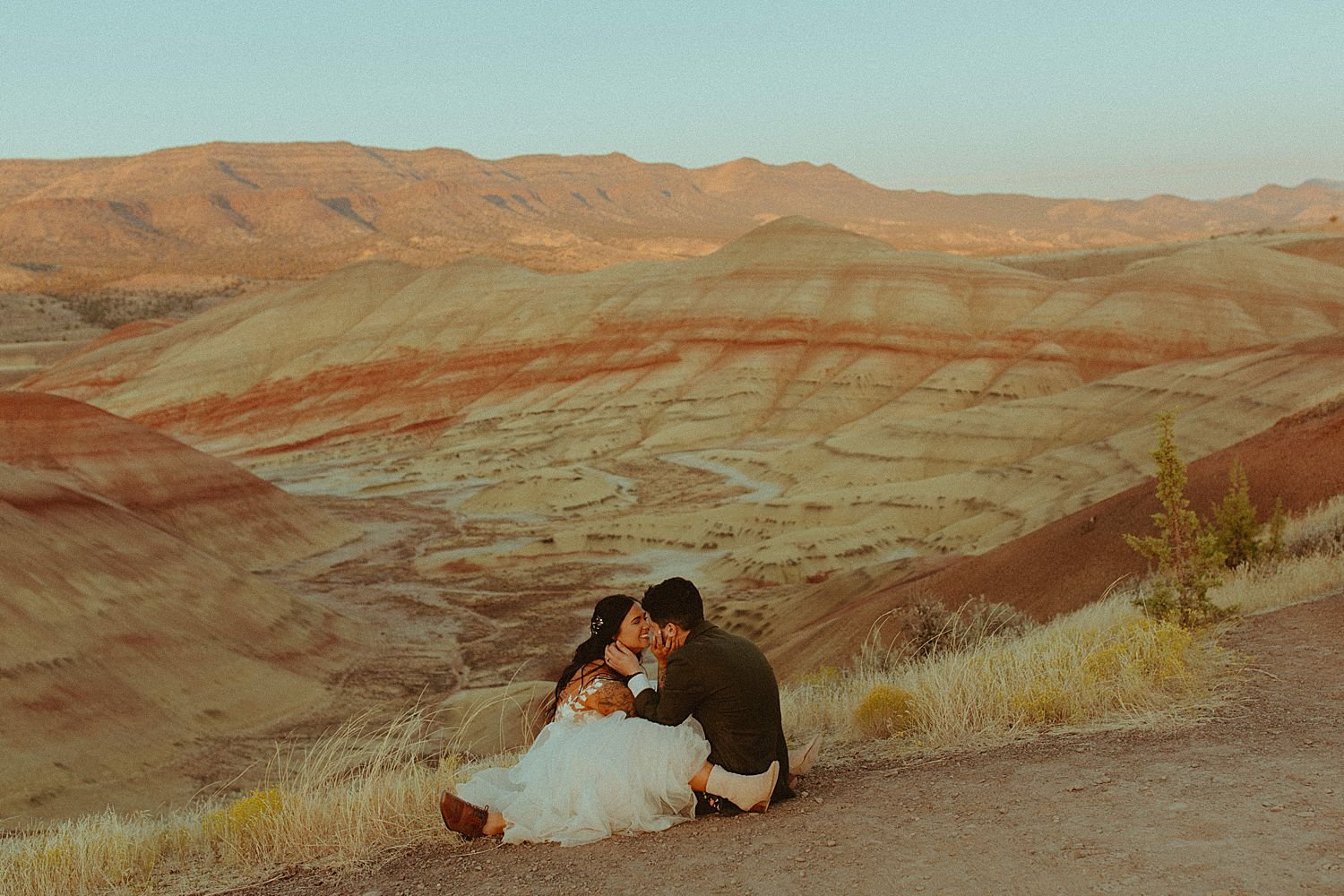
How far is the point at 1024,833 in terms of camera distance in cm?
518

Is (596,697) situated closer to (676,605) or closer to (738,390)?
(676,605)

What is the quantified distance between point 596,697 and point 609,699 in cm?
7

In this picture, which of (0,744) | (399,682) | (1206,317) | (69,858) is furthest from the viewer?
(1206,317)

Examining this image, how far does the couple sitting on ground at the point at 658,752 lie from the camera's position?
5.90 metres

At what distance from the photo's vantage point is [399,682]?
2388cm

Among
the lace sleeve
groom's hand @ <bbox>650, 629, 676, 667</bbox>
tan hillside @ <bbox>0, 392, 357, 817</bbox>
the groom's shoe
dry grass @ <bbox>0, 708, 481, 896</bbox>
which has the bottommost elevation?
tan hillside @ <bbox>0, 392, 357, 817</bbox>

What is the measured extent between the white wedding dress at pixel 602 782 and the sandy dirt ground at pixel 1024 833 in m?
0.09

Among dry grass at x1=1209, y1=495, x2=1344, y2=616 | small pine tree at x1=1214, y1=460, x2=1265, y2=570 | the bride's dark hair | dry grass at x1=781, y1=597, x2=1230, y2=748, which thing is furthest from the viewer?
small pine tree at x1=1214, y1=460, x2=1265, y2=570

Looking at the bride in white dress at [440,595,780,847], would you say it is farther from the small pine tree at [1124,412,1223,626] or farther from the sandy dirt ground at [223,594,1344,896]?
the small pine tree at [1124,412,1223,626]

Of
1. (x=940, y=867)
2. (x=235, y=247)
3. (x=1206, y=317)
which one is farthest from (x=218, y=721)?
(x=235, y=247)

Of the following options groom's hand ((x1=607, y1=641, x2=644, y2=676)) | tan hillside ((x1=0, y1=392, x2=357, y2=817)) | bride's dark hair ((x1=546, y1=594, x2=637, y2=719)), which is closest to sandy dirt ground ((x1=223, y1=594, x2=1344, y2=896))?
groom's hand ((x1=607, y1=641, x2=644, y2=676))

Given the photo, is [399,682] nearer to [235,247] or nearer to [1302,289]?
[1302,289]

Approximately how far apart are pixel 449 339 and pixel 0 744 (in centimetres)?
6597

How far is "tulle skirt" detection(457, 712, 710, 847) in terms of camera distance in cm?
588
